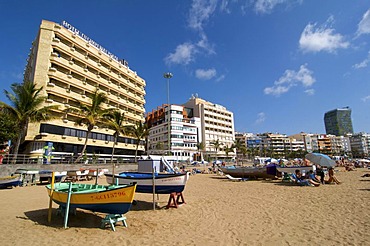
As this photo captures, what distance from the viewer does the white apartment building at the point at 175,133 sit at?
72.2 metres

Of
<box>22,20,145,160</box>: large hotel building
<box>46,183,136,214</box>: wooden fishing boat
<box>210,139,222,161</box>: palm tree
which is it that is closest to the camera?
<box>46,183,136,214</box>: wooden fishing boat

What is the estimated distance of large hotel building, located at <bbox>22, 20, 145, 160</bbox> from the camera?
30.9m

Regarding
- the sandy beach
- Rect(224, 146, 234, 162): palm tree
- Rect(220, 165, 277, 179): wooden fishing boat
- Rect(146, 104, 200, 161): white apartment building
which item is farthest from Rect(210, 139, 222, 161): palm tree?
the sandy beach

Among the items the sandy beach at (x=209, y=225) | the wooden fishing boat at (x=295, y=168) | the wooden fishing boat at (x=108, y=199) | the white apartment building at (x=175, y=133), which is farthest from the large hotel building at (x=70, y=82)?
the wooden fishing boat at (x=295, y=168)

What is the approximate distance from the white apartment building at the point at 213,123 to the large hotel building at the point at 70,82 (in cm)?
4071

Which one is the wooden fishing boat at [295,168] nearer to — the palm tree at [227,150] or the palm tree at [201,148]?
the palm tree at [201,148]

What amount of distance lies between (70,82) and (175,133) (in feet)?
141

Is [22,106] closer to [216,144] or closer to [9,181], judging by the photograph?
[9,181]

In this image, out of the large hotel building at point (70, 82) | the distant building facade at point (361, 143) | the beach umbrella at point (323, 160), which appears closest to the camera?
the beach umbrella at point (323, 160)

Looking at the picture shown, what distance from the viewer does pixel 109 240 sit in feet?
20.8

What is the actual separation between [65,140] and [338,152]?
16075 centimetres

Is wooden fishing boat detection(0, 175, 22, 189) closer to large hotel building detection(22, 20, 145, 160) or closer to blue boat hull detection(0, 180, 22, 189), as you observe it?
blue boat hull detection(0, 180, 22, 189)

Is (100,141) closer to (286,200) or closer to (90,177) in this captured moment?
(90,177)

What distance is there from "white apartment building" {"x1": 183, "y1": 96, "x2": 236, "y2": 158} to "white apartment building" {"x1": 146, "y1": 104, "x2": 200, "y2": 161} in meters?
3.42
